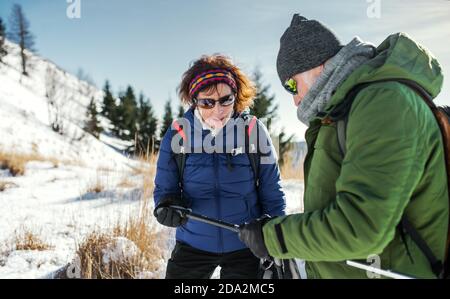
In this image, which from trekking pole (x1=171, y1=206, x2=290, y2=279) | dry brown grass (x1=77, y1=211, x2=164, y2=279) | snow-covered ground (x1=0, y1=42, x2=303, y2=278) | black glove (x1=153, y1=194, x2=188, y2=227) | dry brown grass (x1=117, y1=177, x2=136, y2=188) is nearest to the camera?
trekking pole (x1=171, y1=206, x2=290, y2=279)

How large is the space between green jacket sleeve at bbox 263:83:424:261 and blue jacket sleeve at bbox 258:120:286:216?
103cm

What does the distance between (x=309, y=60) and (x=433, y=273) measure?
0.81 m

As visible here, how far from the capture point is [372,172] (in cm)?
90

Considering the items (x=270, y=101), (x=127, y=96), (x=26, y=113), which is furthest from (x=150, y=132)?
(x=270, y=101)

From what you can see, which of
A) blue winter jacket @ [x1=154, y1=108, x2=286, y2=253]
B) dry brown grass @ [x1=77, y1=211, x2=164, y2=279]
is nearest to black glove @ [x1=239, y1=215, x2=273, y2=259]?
blue winter jacket @ [x1=154, y1=108, x2=286, y2=253]

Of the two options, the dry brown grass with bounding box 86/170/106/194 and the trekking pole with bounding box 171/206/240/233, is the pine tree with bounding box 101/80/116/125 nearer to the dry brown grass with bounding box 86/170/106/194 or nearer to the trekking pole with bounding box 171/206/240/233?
the dry brown grass with bounding box 86/170/106/194

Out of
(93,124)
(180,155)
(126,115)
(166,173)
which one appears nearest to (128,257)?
(166,173)

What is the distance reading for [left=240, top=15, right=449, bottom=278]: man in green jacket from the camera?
0.89 metres

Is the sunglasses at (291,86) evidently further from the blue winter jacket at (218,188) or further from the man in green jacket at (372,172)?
the blue winter jacket at (218,188)

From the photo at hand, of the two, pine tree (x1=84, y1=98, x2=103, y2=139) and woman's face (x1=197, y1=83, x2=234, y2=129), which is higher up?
pine tree (x1=84, y1=98, x2=103, y2=139)

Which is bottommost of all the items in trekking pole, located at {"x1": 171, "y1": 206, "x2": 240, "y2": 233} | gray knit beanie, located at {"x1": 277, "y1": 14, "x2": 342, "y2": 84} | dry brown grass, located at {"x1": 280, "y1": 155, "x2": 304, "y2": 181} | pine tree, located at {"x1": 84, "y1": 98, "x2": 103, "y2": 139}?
dry brown grass, located at {"x1": 280, "y1": 155, "x2": 304, "y2": 181}

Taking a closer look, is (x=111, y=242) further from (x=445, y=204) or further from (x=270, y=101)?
(x=270, y=101)

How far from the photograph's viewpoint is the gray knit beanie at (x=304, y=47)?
4.13 ft

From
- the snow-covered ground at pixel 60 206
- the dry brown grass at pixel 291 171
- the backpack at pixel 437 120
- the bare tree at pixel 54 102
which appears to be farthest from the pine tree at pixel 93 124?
the backpack at pixel 437 120
